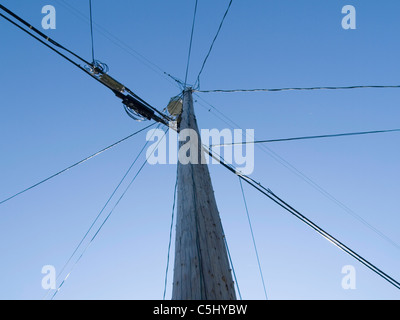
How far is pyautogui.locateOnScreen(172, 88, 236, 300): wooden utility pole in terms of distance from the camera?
1.80m

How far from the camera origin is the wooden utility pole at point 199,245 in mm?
1805

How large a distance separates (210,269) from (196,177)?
3.64 feet

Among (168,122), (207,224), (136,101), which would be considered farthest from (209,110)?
(207,224)

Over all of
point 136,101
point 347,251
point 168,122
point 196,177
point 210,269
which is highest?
point 136,101

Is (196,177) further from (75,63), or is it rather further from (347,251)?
(75,63)

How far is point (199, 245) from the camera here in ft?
6.65

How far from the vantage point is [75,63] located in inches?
199

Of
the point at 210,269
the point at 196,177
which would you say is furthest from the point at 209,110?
the point at 210,269
